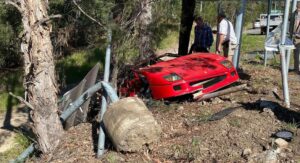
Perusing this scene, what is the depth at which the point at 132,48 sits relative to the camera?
666 cm

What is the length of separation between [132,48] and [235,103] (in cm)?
161

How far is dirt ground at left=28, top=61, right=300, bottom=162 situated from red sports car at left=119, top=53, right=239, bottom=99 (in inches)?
7.8

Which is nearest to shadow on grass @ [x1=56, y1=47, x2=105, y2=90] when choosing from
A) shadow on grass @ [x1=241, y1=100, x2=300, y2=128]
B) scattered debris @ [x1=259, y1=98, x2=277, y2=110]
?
shadow on grass @ [x1=241, y1=100, x2=300, y2=128]

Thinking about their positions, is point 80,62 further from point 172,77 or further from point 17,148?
point 172,77

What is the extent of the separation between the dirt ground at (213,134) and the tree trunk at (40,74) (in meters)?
0.24

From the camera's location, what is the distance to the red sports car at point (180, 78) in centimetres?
673

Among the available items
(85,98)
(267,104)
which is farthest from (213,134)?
(85,98)

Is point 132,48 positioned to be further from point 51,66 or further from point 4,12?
point 4,12

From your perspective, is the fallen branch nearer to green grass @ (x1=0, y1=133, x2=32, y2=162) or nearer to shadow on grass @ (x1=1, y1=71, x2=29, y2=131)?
green grass @ (x1=0, y1=133, x2=32, y2=162)

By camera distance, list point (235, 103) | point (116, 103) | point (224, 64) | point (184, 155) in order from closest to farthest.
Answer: point (184, 155), point (116, 103), point (235, 103), point (224, 64)

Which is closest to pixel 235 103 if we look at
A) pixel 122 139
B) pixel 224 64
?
pixel 224 64

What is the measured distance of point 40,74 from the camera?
6.11m

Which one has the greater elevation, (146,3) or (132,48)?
(146,3)

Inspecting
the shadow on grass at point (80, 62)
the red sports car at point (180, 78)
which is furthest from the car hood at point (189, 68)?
the shadow on grass at point (80, 62)
